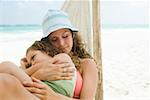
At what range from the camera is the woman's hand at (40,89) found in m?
1.20

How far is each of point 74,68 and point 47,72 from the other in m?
0.14

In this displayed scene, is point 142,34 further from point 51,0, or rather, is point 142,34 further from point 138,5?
point 51,0

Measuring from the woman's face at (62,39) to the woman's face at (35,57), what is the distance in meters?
0.10

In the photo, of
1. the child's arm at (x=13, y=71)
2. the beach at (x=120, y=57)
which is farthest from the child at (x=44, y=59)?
the beach at (x=120, y=57)

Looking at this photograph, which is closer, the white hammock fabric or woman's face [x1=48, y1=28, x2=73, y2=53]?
woman's face [x1=48, y1=28, x2=73, y2=53]

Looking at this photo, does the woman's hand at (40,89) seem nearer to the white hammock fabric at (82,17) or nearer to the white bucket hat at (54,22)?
the white bucket hat at (54,22)

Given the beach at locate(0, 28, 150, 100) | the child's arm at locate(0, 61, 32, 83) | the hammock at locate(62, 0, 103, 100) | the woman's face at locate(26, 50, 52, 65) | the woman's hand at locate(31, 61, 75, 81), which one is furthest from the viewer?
the beach at locate(0, 28, 150, 100)

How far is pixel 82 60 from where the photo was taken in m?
1.55

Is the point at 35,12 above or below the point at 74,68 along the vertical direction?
above

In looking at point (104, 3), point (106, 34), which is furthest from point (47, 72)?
point (104, 3)

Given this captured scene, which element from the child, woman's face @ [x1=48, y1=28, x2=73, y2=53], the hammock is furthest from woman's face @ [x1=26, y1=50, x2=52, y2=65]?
the hammock

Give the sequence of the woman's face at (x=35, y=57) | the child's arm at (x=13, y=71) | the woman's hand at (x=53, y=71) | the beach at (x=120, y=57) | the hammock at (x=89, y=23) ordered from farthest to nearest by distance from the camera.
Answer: the beach at (x=120, y=57), the hammock at (x=89, y=23), the woman's face at (x=35, y=57), the woman's hand at (x=53, y=71), the child's arm at (x=13, y=71)

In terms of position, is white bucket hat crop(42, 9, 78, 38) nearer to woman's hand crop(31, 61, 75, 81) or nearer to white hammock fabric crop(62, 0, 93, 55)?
woman's hand crop(31, 61, 75, 81)

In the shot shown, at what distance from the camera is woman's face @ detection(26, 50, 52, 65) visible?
57.5 inches
